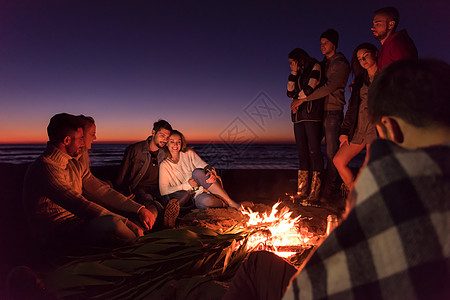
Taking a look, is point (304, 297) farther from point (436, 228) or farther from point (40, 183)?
point (40, 183)

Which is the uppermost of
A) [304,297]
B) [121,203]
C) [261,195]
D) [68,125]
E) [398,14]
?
[398,14]

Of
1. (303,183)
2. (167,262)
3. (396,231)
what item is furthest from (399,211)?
(303,183)

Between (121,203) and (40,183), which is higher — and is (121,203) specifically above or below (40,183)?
below

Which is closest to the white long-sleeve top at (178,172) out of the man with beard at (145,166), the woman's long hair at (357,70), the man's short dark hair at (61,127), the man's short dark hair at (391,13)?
the man with beard at (145,166)

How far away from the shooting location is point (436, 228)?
0.72 metres

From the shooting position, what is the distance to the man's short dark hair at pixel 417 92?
79 centimetres

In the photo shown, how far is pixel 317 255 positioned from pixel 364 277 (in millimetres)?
125

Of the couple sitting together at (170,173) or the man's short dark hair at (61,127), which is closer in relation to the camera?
the man's short dark hair at (61,127)

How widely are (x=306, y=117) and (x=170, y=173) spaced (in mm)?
2532

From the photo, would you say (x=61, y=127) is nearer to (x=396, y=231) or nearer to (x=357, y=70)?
(x=396, y=231)

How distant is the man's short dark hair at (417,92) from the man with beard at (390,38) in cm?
284

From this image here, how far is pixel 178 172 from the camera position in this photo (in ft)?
16.9

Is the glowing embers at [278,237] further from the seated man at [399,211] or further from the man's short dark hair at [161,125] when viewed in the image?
the seated man at [399,211]

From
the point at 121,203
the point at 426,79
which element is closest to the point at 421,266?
the point at 426,79
